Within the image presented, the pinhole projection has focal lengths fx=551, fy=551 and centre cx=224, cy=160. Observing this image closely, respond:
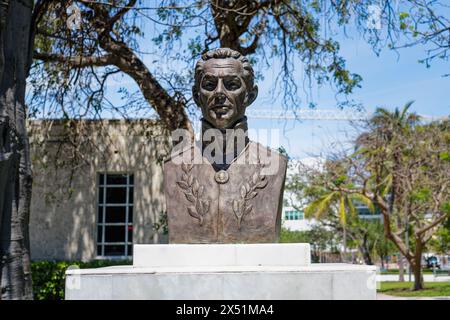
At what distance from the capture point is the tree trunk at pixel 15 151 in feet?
22.2

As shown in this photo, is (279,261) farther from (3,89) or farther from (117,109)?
(117,109)

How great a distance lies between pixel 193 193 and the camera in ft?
15.4

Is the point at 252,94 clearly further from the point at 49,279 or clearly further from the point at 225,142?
the point at 49,279

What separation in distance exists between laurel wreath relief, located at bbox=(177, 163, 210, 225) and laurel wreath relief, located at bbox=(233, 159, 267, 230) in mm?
263

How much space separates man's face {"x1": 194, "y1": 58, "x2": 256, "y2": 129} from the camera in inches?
184

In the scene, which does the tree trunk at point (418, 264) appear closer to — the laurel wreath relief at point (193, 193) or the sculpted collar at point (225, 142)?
the sculpted collar at point (225, 142)

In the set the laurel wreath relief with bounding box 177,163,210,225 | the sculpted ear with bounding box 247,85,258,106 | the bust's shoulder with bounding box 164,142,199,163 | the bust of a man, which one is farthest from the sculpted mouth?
the laurel wreath relief with bounding box 177,163,210,225

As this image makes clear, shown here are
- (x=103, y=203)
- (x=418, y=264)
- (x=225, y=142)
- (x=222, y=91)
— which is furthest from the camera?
(x=418, y=264)

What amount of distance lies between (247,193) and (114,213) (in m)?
8.50

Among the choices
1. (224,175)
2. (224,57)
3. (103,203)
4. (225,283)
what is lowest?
(225,283)

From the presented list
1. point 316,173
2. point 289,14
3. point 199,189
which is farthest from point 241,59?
point 316,173

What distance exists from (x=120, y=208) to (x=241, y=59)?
8.43 metres

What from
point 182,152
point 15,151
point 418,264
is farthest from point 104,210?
point 418,264

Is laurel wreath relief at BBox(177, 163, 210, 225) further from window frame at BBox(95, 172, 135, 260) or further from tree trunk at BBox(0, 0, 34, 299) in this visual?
window frame at BBox(95, 172, 135, 260)
